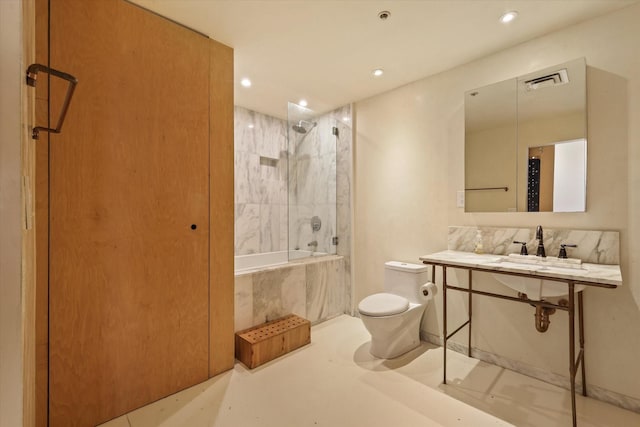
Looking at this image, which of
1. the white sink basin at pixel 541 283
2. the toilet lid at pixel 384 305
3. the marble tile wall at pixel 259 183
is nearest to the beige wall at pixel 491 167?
the white sink basin at pixel 541 283

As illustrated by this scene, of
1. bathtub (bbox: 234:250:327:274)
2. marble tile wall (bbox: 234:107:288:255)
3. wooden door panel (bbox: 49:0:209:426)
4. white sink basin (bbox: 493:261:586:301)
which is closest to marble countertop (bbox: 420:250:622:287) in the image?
white sink basin (bbox: 493:261:586:301)

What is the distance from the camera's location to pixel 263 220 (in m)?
3.84

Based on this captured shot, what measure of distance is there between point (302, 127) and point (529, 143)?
2.27 metres

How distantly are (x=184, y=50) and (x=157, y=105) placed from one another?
45 centimetres

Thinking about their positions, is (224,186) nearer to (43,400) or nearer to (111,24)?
(111,24)

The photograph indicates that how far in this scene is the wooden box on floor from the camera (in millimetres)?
2256

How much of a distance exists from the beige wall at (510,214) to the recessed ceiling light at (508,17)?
374mm

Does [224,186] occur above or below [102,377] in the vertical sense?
above

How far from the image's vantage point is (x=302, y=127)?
11.3 feet

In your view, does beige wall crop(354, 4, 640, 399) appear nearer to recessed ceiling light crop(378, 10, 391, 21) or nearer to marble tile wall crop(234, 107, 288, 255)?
recessed ceiling light crop(378, 10, 391, 21)

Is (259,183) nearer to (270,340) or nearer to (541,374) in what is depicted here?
(270,340)

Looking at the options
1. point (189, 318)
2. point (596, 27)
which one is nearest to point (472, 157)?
point (596, 27)

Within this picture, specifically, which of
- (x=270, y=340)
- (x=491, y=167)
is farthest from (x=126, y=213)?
(x=491, y=167)

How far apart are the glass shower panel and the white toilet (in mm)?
1010
